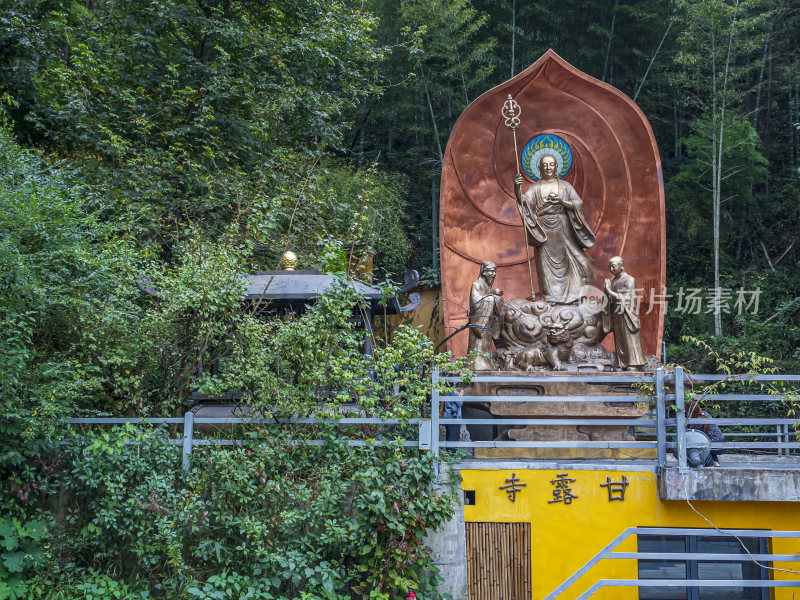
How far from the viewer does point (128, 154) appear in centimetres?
1015

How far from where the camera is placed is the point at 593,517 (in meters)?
6.04

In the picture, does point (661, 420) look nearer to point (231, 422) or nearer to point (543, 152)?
point (231, 422)

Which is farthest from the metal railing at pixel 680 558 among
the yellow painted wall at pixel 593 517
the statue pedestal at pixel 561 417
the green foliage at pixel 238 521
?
the statue pedestal at pixel 561 417

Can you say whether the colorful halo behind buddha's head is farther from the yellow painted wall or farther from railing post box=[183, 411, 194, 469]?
railing post box=[183, 411, 194, 469]

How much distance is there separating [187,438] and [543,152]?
650cm

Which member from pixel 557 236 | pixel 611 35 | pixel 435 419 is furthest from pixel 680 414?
pixel 611 35

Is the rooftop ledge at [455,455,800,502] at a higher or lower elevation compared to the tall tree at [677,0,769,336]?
lower

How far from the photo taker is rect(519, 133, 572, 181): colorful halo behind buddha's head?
10539 millimetres

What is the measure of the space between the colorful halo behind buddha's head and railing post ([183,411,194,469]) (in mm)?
6128

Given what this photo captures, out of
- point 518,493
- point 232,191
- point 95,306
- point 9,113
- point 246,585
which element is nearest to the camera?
point 246,585

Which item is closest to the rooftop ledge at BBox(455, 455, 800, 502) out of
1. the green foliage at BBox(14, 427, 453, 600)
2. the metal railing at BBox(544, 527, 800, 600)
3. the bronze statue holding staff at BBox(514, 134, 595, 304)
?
the metal railing at BBox(544, 527, 800, 600)

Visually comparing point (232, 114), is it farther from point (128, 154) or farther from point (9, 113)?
point (9, 113)

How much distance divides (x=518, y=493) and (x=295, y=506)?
1.77 meters

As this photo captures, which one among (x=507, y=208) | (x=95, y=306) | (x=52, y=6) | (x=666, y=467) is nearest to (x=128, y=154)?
(x=52, y=6)
